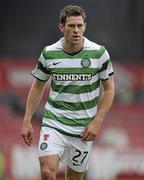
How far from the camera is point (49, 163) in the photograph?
846cm

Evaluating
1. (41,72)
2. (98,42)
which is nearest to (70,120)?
(41,72)

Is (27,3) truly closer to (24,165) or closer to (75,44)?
(24,165)

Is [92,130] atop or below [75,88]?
below

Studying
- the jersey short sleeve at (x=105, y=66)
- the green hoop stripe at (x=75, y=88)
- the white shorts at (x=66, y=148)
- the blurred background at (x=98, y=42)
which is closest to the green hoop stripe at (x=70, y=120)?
the white shorts at (x=66, y=148)

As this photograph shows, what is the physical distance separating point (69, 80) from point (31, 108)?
0.45 meters

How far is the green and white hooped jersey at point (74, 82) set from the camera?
862 centimetres

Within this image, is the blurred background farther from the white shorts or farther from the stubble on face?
the stubble on face

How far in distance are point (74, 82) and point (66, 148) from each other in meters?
0.60

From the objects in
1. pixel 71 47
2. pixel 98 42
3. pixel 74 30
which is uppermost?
pixel 74 30

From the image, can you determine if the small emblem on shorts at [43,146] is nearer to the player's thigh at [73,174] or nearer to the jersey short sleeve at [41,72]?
the player's thigh at [73,174]

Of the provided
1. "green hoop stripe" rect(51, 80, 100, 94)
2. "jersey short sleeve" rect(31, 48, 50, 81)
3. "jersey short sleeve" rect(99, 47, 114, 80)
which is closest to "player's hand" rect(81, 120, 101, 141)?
"green hoop stripe" rect(51, 80, 100, 94)

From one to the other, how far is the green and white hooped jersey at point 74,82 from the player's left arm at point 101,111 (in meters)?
0.06

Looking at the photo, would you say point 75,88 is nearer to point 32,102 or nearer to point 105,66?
point 105,66

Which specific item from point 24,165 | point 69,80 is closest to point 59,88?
point 69,80
